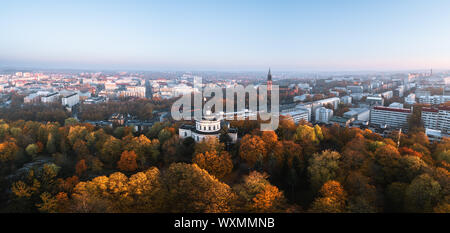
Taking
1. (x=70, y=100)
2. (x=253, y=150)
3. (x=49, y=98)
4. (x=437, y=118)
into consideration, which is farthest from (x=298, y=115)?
(x=49, y=98)

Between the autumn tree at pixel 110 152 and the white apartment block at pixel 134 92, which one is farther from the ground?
the white apartment block at pixel 134 92

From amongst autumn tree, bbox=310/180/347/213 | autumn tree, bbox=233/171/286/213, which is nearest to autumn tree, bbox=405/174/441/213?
autumn tree, bbox=310/180/347/213

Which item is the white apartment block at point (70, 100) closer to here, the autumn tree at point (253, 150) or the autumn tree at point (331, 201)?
the autumn tree at point (253, 150)

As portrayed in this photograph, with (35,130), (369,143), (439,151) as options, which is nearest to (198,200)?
(369,143)

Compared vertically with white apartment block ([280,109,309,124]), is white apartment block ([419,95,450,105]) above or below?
above

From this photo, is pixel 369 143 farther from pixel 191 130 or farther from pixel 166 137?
pixel 166 137

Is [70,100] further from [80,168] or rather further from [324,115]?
[324,115]

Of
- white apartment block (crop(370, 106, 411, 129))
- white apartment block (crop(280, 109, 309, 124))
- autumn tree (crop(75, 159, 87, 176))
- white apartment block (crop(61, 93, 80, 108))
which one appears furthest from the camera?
white apartment block (crop(61, 93, 80, 108))

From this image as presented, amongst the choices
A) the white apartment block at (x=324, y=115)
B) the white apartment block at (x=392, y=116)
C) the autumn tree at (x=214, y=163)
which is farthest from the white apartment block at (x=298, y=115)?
the autumn tree at (x=214, y=163)

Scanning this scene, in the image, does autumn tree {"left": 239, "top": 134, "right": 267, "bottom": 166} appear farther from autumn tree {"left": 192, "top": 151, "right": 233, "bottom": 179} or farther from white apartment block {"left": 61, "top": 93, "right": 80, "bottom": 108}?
white apartment block {"left": 61, "top": 93, "right": 80, "bottom": 108}
